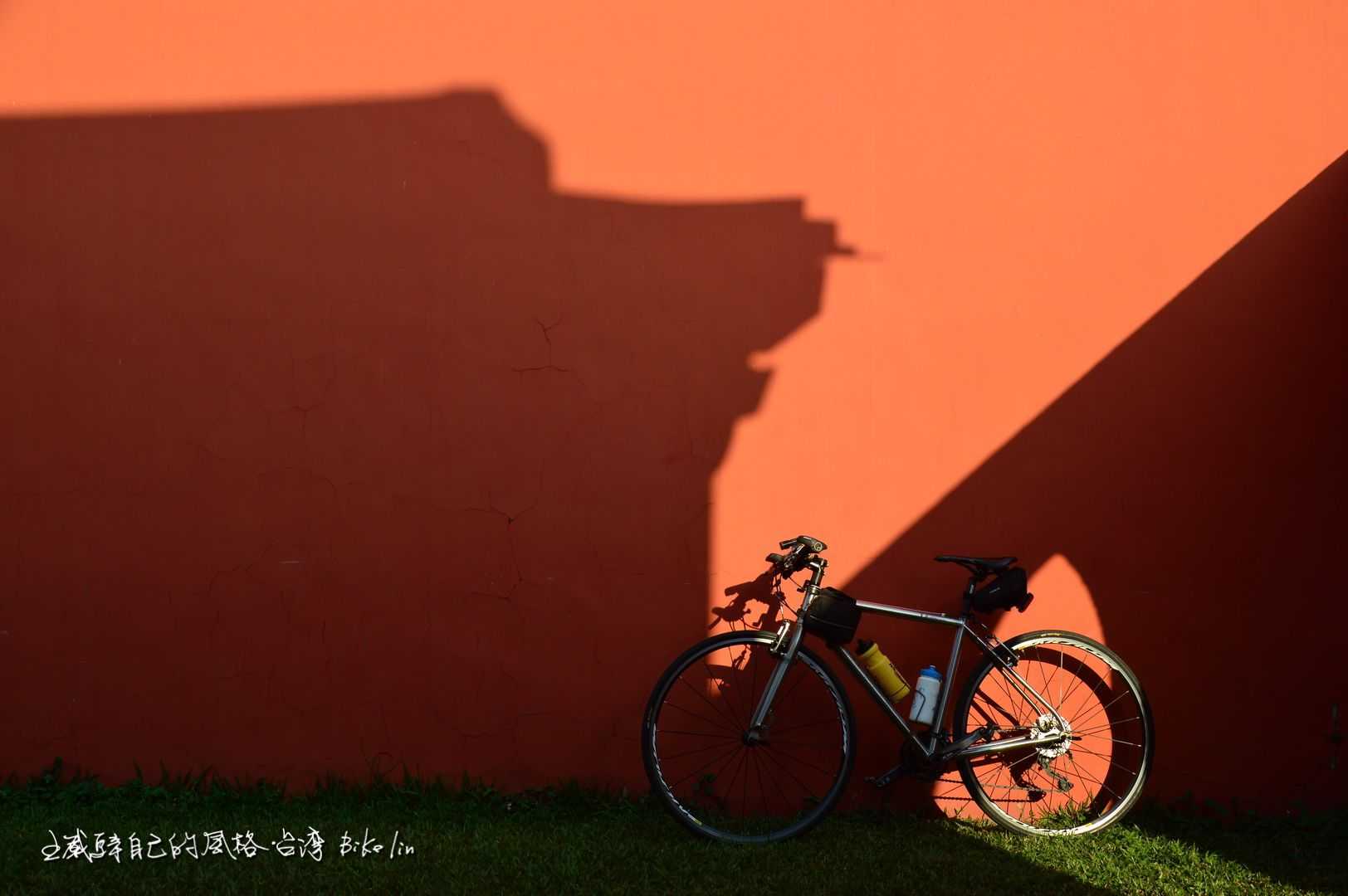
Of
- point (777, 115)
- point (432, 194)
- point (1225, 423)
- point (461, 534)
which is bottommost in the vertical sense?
point (461, 534)

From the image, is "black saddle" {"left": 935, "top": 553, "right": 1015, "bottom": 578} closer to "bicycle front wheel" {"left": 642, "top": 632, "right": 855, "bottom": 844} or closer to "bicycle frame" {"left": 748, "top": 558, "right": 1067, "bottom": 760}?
"bicycle frame" {"left": 748, "top": 558, "right": 1067, "bottom": 760}

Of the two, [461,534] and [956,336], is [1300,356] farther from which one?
[461,534]

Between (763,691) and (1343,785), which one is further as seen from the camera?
(1343,785)

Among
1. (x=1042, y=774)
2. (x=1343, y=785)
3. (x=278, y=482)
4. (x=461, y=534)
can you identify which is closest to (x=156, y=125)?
(x=278, y=482)

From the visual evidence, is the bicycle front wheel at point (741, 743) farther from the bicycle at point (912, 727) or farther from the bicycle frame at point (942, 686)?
the bicycle frame at point (942, 686)

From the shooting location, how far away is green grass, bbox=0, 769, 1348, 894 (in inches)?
126

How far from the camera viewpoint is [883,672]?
3781 mm

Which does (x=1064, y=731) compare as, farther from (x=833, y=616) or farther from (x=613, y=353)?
(x=613, y=353)

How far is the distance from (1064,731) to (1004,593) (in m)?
0.56

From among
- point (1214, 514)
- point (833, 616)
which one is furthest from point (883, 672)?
point (1214, 514)

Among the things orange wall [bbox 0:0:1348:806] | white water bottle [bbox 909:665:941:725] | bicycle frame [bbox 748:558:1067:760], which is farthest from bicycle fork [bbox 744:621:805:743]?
white water bottle [bbox 909:665:941:725]

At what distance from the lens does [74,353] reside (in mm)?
3982

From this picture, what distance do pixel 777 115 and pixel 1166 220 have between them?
1622 millimetres

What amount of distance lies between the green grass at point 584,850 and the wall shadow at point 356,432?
164 mm
